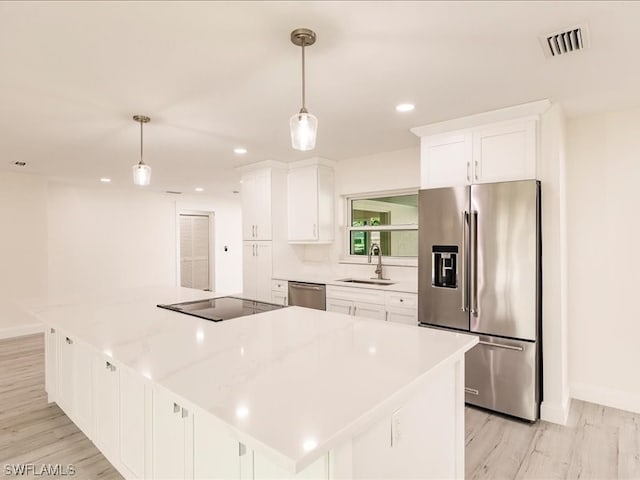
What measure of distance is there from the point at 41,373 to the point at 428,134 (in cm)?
444

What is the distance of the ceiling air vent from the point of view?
5.65ft

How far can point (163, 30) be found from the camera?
1.70m

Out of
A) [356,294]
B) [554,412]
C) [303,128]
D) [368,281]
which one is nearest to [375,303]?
[356,294]

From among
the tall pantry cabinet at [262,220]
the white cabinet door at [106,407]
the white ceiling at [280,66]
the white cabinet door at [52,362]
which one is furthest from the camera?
the tall pantry cabinet at [262,220]

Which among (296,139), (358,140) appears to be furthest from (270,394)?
(358,140)

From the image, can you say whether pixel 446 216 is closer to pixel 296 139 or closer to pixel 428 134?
pixel 428 134

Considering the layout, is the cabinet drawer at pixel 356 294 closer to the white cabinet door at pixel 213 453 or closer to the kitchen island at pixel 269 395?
the kitchen island at pixel 269 395

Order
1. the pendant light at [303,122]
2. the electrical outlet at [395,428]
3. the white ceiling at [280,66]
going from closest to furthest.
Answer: the electrical outlet at [395,428] → the white ceiling at [280,66] → the pendant light at [303,122]

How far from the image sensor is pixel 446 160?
10.2 ft

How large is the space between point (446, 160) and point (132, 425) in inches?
112

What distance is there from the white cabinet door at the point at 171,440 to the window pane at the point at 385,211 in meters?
3.18

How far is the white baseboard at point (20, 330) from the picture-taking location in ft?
16.6

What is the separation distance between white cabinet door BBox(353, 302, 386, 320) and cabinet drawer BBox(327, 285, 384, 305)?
0.04 metres

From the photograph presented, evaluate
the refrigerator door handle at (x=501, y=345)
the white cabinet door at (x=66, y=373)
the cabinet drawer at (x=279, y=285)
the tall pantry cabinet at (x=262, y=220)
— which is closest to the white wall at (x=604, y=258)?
the refrigerator door handle at (x=501, y=345)
